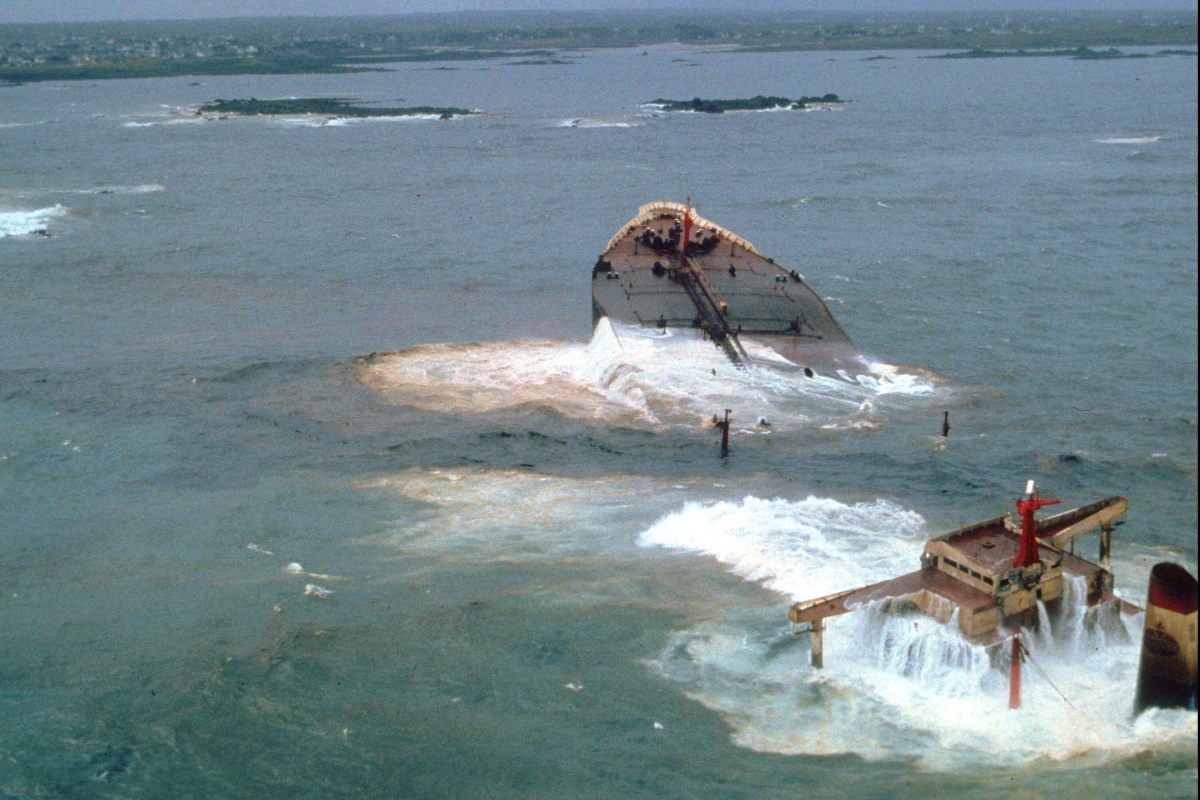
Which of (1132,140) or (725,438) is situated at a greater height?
(1132,140)

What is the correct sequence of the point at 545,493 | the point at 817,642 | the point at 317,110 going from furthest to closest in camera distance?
the point at 317,110, the point at 545,493, the point at 817,642

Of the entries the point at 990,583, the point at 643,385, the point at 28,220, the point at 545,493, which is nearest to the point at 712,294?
the point at 643,385

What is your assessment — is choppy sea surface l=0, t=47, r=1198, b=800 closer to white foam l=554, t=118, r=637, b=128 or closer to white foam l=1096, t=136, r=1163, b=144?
white foam l=1096, t=136, r=1163, b=144

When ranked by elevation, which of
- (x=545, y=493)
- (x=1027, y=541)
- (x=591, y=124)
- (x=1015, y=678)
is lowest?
(x=1015, y=678)

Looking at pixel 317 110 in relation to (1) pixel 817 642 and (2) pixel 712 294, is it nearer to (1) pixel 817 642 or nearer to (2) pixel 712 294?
(2) pixel 712 294

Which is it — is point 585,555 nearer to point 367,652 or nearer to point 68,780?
point 367,652

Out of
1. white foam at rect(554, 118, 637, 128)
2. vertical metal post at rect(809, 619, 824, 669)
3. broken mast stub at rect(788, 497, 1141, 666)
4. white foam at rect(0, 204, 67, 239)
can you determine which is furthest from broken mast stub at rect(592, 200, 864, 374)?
white foam at rect(554, 118, 637, 128)
